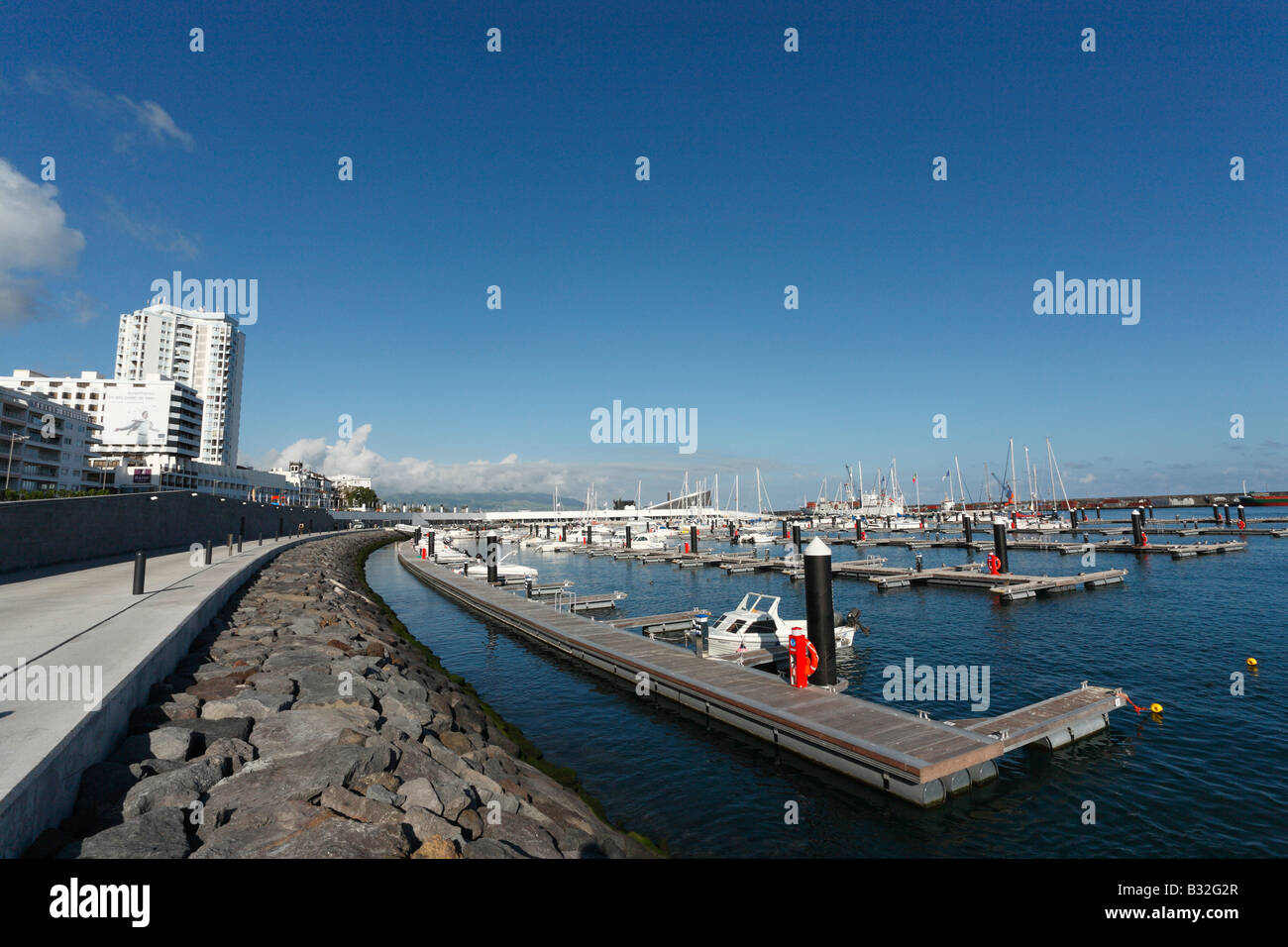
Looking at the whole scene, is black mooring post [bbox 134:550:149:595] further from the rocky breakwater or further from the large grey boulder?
the large grey boulder

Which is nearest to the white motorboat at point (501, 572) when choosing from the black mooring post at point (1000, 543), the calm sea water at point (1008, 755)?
the calm sea water at point (1008, 755)

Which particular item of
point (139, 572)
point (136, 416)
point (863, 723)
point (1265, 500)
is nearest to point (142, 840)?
point (139, 572)

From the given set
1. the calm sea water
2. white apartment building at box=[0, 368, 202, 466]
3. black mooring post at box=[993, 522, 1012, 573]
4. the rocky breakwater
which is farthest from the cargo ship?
white apartment building at box=[0, 368, 202, 466]

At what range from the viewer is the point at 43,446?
306ft

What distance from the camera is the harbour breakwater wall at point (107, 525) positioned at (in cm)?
1988

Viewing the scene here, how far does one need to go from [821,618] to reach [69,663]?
15.4m

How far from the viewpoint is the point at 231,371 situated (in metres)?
194

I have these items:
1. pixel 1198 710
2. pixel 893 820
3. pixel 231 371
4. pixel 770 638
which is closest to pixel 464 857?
pixel 893 820

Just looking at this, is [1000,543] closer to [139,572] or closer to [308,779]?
[308,779]

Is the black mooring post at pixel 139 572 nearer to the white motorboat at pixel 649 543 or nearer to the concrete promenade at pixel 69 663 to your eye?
the concrete promenade at pixel 69 663
